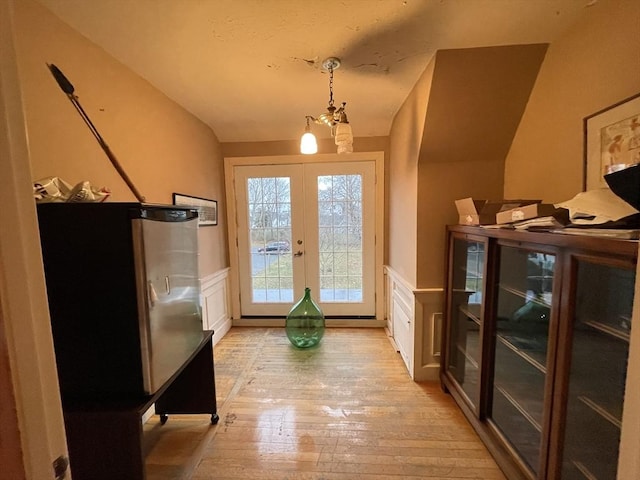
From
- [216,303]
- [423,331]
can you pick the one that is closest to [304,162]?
[216,303]

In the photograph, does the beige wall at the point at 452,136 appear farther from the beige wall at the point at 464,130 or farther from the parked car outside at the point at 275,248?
the parked car outside at the point at 275,248

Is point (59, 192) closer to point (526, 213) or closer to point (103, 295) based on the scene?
point (103, 295)

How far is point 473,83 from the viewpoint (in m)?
1.78

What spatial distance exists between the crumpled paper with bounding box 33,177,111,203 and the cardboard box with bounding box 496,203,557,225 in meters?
1.89

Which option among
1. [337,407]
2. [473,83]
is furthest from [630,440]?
[473,83]

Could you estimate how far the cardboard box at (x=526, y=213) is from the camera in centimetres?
129

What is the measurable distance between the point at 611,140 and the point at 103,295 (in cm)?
225

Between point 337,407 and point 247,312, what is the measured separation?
6.07ft

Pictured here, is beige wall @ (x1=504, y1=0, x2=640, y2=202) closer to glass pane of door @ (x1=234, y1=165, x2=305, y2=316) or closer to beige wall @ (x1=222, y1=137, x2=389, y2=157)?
beige wall @ (x1=222, y1=137, x2=389, y2=157)

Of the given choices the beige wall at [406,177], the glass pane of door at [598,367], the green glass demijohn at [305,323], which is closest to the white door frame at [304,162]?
the beige wall at [406,177]

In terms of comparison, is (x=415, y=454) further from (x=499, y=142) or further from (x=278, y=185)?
(x=278, y=185)

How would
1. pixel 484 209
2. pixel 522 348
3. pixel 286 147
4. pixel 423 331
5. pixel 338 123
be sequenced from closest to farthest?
1. pixel 522 348
2. pixel 484 209
3. pixel 338 123
4. pixel 423 331
5. pixel 286 147

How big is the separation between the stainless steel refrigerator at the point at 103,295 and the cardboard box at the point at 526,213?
65.2 inches

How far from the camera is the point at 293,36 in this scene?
1548mm
